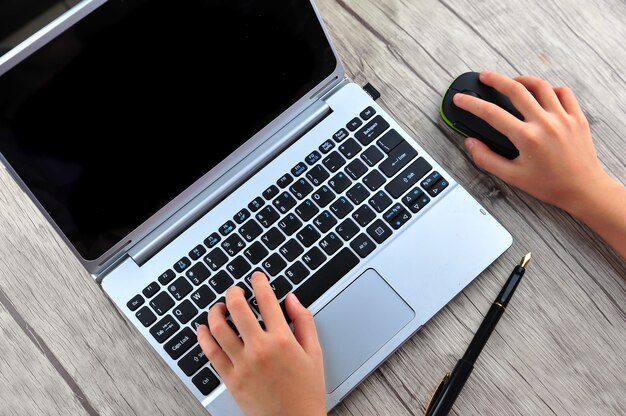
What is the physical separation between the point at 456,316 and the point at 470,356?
0.15 feet

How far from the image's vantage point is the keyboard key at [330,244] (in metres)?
0.60

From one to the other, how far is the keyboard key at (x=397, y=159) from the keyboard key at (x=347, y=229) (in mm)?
67

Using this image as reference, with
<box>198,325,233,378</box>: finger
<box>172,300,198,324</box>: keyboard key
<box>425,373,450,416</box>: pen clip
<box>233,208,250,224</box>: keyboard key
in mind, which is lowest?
<box>425,373,450,416</box>: pen clip

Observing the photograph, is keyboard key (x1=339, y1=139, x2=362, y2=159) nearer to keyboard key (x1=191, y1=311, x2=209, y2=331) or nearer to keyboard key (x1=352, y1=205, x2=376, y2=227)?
keyboard key (x1=352, y1=205, x2=376, y2=227)

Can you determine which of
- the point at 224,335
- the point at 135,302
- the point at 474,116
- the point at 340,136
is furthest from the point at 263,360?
the point at 474,116

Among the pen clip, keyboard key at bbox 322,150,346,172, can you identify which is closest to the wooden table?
the pen clip

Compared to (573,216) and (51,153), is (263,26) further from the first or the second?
(573,216)

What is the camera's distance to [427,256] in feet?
2.00

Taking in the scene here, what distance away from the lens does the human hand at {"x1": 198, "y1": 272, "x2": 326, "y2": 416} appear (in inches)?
22.4

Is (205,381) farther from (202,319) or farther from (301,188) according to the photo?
(301,188)

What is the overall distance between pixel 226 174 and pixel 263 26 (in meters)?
0.17

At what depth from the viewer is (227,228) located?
0.61m

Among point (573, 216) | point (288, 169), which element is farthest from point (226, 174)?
point (573, 216)

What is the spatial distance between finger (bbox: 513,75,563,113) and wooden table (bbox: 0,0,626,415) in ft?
0.16
